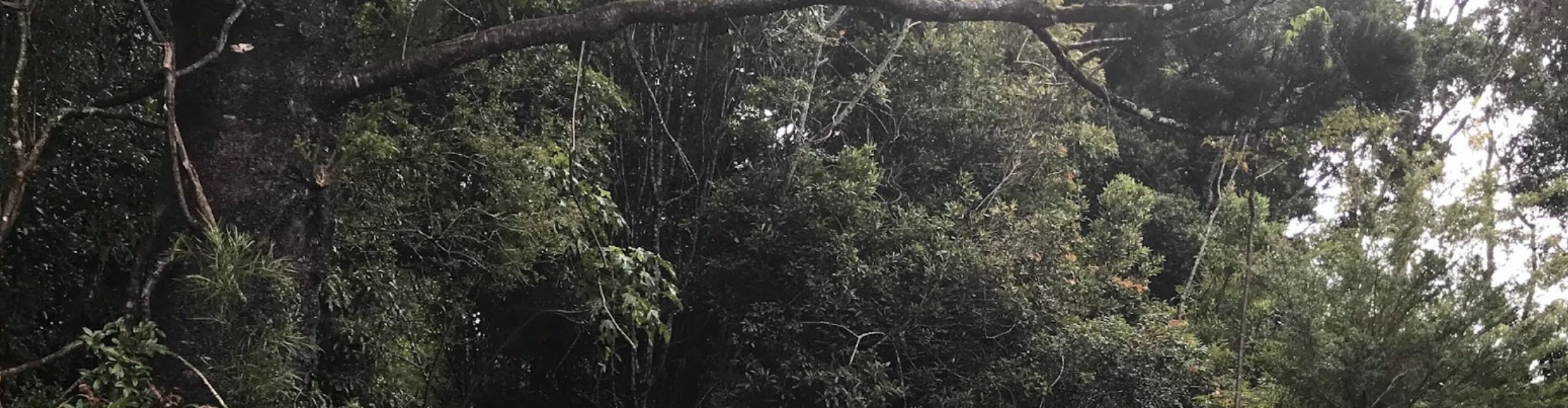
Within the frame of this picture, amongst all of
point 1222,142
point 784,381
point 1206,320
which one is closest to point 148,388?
point 784,381

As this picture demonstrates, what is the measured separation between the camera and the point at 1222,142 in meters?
6.11

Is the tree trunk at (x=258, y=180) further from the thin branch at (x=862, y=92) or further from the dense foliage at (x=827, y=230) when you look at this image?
the thin branch at (x=862, y=92)

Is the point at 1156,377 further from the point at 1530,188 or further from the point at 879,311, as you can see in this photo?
the point at 1530,188

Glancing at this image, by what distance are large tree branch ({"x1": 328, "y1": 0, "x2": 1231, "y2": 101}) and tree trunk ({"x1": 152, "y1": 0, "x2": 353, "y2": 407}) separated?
117mm

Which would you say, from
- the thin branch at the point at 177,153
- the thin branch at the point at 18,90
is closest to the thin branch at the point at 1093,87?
the thin branch at the point at 177,153

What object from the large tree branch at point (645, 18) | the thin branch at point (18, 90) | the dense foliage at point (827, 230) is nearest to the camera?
the thin branch at point (18, 90)

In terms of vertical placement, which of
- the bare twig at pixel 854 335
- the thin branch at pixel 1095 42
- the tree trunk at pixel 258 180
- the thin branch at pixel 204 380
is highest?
the thin branch at pixel 1095 42

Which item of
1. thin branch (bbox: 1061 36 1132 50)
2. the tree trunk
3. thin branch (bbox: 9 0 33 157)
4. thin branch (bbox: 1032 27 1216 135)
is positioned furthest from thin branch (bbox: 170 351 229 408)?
thin branch (bbox: 1061 36 1132 50)

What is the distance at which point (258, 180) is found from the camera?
220 centimetres

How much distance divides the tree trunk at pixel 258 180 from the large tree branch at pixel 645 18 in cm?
12

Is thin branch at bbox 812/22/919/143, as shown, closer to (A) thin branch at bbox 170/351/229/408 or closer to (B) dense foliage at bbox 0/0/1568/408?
(B) dense foliage at bbox 0/0/1568/408

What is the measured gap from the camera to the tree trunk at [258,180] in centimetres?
203

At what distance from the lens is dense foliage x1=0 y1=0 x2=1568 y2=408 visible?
12.0 ft

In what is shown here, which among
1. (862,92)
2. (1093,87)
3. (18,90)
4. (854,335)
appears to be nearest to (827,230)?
(854,335)
